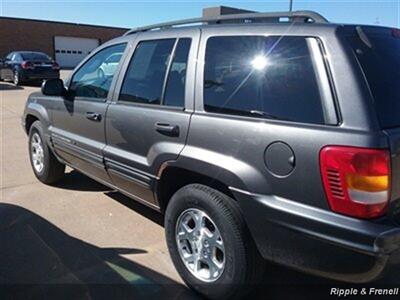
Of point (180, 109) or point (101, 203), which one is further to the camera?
point (101, 203)

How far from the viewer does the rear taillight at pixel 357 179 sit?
7.04 ft

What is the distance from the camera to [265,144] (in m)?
2.44

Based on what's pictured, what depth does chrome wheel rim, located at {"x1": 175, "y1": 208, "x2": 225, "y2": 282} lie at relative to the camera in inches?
114

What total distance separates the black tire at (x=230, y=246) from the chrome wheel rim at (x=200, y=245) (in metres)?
0.06

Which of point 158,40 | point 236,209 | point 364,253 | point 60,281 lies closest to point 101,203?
point 60,281

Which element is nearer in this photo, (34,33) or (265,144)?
(265,144)

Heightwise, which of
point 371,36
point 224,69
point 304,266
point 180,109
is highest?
point 371,36

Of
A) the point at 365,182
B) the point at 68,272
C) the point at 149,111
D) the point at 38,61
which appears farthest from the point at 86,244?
the point at 38,61

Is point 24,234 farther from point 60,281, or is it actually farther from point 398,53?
point 398,53

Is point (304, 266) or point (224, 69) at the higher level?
point (224, 69)

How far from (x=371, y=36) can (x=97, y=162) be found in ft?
9.04

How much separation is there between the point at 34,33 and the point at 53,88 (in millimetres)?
37714

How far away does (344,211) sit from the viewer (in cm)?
221

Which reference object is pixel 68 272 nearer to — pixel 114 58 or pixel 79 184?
pixel 114 58
